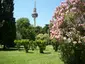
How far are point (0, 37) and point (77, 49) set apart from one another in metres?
29.6

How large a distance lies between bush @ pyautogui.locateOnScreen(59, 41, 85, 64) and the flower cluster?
0.78 m

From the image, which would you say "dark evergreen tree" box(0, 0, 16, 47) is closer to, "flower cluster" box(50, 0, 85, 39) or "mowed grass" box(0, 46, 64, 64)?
"mowed grass" box(0, 46, 64, 64)

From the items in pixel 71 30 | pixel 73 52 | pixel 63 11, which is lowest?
pixel 73 52

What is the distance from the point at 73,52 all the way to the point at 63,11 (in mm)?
2337

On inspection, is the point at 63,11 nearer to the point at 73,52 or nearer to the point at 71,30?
the point at 71,30

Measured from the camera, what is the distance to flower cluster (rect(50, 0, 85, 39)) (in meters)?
13.2

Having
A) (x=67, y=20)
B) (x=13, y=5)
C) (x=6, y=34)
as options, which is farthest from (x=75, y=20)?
(x=13, y=5)

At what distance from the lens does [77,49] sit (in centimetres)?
1322

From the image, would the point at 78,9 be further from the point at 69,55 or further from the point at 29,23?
the point at 29,23

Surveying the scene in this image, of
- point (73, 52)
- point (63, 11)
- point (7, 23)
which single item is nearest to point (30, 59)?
point (73, 52)

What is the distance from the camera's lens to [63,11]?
13539mm

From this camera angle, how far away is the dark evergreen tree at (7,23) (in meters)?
41.4

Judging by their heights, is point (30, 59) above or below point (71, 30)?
below

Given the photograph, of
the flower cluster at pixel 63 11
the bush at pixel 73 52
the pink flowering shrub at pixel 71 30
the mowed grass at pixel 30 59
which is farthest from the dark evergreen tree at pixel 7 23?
the bush at pixel 73 52
